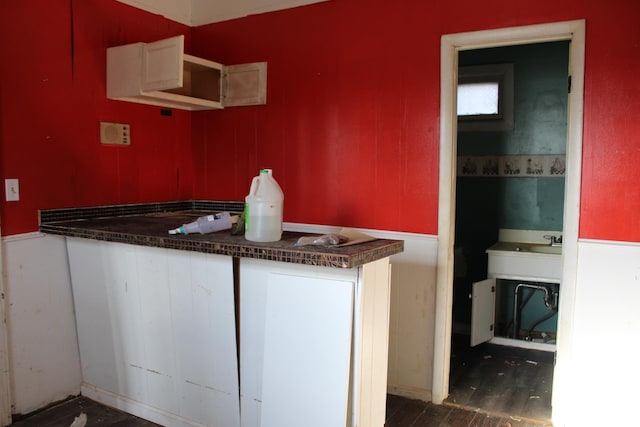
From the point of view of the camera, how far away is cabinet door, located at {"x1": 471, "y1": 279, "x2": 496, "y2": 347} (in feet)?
11.4

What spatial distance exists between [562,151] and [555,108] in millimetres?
322

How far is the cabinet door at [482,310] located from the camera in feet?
11.4

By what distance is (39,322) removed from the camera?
271 centimetres

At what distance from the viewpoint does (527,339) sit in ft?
12.4

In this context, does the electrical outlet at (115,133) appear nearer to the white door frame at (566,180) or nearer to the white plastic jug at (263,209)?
the white plastic jug at (263,209)

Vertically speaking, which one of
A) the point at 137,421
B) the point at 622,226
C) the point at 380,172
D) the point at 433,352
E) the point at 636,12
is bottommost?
the point at 137,421

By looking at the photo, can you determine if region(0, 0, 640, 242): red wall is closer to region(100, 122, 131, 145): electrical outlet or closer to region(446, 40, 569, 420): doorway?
region(100, 122, 131, 145): electrical outlet

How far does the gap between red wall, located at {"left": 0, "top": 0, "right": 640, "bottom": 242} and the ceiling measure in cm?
5

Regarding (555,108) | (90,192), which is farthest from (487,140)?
(90,192)

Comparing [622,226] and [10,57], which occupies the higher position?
[10,57]

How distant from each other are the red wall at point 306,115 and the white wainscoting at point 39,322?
0.53 feet

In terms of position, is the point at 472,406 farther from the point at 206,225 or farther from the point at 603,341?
the point at 206,225

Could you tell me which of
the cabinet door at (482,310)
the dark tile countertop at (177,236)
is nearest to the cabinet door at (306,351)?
the dark tile countertop at (177,236)

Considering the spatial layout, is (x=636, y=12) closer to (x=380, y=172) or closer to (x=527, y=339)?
(x=380, y=172)
